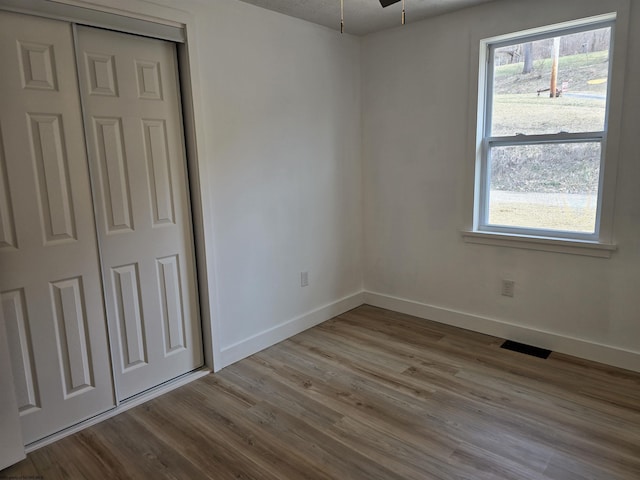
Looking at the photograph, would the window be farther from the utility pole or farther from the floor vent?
the floor vent

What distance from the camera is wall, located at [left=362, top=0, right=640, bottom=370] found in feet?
8.93

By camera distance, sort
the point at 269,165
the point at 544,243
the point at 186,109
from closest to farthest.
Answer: the point at 186,109 < the point at 544,243 < the point at 269,165

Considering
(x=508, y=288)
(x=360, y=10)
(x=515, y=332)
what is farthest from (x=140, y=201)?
(x=515, y=332)

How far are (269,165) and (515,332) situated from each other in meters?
2.21

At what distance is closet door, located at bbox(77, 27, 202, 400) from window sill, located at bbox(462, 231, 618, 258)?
2132 mm

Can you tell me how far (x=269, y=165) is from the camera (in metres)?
3.13

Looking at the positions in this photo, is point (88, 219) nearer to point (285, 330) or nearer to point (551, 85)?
point (285, 330)

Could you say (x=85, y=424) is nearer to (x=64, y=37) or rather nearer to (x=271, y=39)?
(x=64, y=37)

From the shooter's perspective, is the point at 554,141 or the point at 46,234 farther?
the point at 554,141

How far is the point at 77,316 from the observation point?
228cm

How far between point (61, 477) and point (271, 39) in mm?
2835

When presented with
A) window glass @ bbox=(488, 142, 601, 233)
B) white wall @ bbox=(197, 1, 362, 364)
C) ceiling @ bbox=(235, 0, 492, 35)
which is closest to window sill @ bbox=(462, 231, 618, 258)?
window glass @ bbox=(488, 142, 601, 233)

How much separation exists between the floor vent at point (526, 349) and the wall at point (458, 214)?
2.3 inches

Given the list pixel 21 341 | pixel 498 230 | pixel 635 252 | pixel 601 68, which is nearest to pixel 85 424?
pixel 21 341
